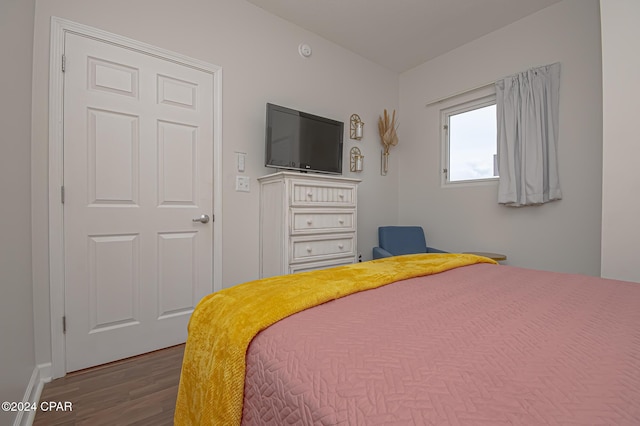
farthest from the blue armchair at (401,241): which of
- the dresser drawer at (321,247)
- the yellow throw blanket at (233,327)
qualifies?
the yellow throw blanket at (233,327)

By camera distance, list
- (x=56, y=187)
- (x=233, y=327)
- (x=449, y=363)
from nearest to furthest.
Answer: (x=449, y=363)
(x=233, y=327)
(x=56, y=187)

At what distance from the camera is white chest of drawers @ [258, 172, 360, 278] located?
7.43 ft

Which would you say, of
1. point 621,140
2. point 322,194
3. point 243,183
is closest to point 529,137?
point 621,140

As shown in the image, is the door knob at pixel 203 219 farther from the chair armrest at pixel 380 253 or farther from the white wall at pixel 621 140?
the white wall at pixel 621 140

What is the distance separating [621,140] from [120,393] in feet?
11.2

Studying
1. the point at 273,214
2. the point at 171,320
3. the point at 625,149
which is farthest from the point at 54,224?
the point at 625,149

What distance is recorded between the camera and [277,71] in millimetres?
2730

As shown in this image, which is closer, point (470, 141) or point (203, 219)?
point (203, 219)

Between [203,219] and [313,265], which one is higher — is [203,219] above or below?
above

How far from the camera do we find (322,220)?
2.46 meters

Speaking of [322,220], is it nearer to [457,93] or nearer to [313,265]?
[313,265]

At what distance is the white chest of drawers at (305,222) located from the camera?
7.43ft

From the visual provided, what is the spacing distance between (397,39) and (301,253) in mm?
2556

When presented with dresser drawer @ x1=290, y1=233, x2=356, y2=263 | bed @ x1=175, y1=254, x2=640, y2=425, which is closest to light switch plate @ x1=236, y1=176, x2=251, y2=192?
dresser drawer @ x1=290, y1=233, x2=356, y2=263
